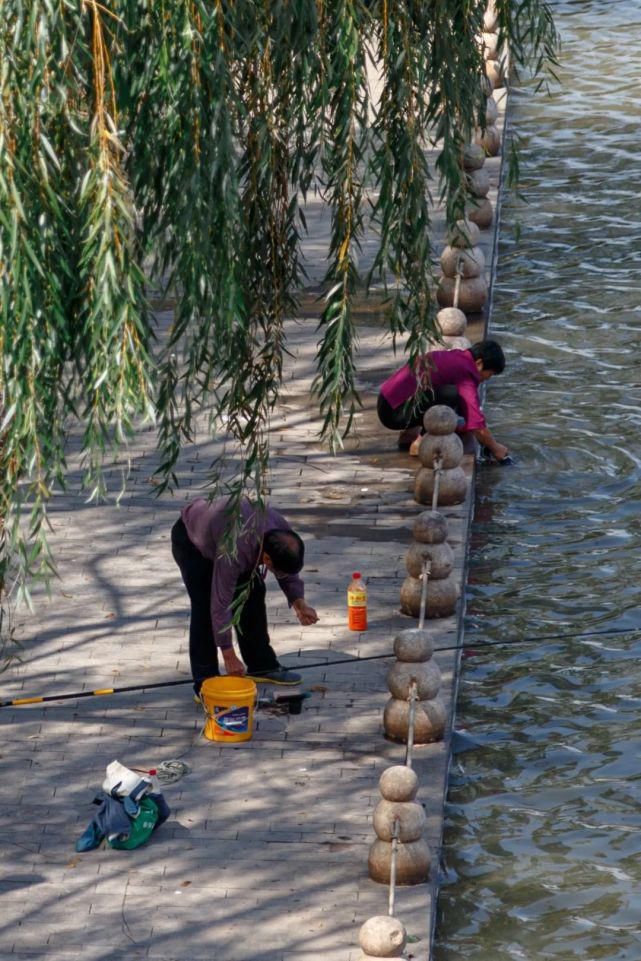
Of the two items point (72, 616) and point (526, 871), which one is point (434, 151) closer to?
point (72, 616)

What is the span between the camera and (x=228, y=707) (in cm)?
968

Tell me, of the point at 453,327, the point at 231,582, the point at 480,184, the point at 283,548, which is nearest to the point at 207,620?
the point at 231,582

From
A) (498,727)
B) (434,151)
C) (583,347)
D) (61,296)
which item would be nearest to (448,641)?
(498,727)

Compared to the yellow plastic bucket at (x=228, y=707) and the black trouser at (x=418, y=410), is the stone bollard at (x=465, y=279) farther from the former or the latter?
the yellow plastic bucket at (x=228, y=707)

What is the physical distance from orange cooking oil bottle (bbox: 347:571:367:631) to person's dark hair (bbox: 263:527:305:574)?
50.8 inches

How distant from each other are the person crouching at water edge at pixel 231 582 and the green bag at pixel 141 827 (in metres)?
1.05

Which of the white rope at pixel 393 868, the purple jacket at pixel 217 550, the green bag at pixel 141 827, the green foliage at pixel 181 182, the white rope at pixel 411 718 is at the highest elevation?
the green foliage at pixel 181 182

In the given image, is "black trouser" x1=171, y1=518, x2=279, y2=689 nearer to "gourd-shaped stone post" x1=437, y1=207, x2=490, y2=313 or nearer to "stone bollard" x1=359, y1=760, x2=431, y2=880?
"stone bollard" x1=359, y1=760, x2=431, y2=880

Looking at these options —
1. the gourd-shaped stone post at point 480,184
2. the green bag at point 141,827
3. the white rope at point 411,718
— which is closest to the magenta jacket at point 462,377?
the white rope at point 411,718

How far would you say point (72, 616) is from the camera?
1123 cm


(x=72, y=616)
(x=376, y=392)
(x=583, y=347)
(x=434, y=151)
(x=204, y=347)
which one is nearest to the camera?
(x=204, y=347)

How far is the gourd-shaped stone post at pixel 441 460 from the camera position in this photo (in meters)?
12.6

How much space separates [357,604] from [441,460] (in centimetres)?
202

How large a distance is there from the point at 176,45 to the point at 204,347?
3.61 ft
